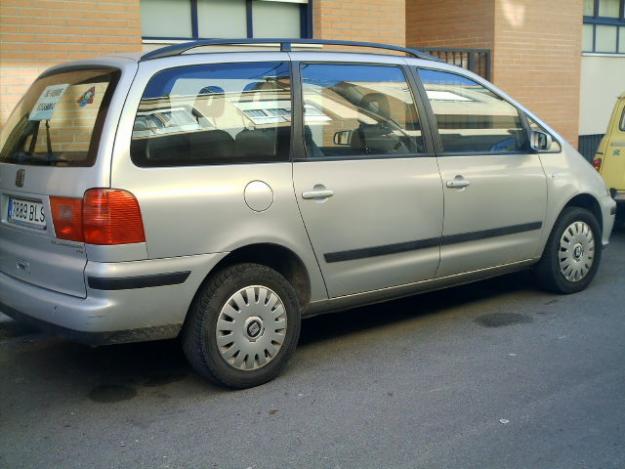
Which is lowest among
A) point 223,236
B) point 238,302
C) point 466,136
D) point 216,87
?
point 238,302

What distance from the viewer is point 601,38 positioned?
601 inches

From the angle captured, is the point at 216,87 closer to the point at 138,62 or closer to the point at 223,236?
the point at 138,62

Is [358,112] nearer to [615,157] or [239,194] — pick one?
[239,194]

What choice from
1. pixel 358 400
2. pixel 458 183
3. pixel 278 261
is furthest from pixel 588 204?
pixel 358 400

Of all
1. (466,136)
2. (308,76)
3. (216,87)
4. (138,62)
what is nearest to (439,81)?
(466,136)

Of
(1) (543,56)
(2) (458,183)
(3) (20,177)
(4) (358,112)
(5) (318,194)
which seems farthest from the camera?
(1) (543,56)

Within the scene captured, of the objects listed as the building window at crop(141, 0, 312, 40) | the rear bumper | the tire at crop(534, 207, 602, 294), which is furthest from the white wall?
the rear bumper

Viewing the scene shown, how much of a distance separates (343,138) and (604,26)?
11908 millimetres

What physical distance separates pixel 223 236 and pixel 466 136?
7.11 feet

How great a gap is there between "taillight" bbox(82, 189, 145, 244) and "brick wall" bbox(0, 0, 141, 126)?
4.05m

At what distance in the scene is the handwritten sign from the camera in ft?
15.8

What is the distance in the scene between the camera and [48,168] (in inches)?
177

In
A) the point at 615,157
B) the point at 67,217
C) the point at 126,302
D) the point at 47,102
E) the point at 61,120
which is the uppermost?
the point at 47,102

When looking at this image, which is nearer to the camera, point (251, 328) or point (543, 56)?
point (251, 328)
